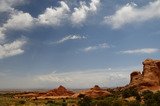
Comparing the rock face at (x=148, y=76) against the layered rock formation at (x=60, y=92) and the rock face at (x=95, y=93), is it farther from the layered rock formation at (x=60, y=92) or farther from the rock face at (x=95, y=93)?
the layered rock formation at (x=60, y=92)

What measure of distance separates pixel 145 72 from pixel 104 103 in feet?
184

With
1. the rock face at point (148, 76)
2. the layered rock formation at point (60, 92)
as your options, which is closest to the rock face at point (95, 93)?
the rock face at point (148, 76)

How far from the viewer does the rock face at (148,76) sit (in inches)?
4642

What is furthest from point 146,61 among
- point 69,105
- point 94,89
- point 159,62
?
point 69,105

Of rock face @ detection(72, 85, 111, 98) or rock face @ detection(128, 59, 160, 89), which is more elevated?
rock face @ detection(128, 59, 160, 89)

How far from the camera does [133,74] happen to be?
440ft

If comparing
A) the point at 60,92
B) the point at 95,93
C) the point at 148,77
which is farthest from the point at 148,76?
the point at 60,92

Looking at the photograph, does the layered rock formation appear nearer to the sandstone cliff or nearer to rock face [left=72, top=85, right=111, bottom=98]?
rock face [left=72, top=85, right=111, bottom=98]

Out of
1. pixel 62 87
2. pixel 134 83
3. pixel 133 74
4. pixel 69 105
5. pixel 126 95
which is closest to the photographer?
pixel 69 105

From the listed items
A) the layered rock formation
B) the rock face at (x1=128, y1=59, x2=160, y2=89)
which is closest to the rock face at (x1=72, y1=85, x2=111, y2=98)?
the rock face at (x1=128, y1=59, x2=160, y2=89)

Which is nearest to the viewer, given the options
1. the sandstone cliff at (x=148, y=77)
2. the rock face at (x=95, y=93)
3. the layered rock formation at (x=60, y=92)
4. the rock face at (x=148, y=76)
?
the sandstone cliff at (x=148, y=77)

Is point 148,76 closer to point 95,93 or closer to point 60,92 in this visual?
point 95,93

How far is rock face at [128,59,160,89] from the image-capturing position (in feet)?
387

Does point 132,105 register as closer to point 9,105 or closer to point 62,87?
point 9,105
